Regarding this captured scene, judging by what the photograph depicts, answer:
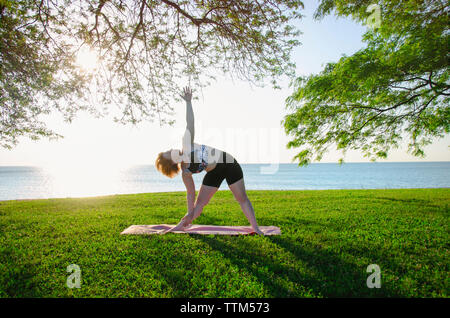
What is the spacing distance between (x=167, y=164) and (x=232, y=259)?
2219mm

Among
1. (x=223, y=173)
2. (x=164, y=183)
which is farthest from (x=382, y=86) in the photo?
(x=164, y=183)

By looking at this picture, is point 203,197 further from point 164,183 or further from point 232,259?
point 164,183

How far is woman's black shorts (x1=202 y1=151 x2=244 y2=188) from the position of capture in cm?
497

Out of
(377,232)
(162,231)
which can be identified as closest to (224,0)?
(162,231)

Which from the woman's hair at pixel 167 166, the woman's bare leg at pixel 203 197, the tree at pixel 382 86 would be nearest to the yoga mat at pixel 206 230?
the woman's bare leg at pixel 203 197

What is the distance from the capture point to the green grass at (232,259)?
3078 millimetres

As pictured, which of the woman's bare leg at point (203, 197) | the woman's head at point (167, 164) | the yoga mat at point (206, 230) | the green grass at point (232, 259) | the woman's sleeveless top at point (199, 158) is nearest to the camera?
the green grass at point (232, 259)

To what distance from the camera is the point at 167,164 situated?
4.96 metres

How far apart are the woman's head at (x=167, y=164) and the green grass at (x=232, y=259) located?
1.37 metres

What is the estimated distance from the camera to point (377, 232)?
5578mm

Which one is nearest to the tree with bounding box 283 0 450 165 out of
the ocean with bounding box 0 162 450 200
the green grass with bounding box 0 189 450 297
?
the green grass with bounding box 0 189 450 297

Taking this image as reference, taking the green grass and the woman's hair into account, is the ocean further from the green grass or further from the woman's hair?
the woman's hair

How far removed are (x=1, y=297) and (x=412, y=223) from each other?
8.30 m

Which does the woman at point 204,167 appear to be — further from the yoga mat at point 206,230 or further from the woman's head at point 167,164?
the yoga mat at point 206,230
